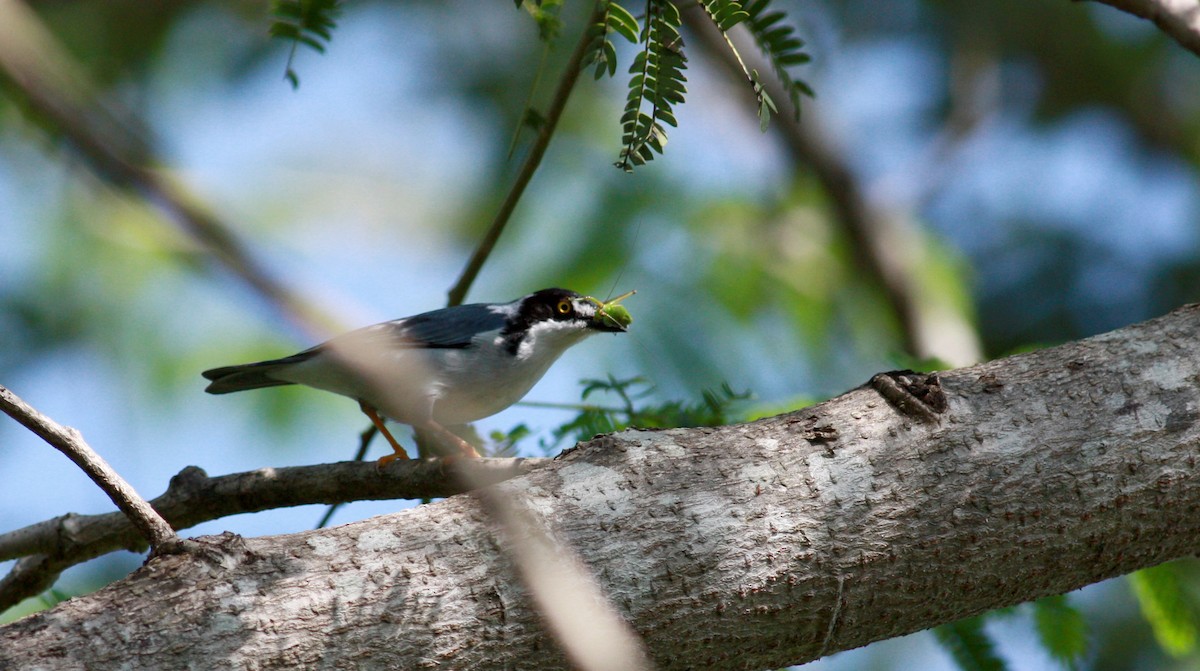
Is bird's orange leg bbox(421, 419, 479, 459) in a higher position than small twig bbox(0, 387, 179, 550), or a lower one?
higher

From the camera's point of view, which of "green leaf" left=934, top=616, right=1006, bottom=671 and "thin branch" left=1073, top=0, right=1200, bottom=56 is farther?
"thin branch" left=1073, top=0, right=1200, bottom=56

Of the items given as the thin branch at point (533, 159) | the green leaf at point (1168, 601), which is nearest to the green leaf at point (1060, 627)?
the green leaf at point (1168, 601)

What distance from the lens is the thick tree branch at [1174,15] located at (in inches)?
174

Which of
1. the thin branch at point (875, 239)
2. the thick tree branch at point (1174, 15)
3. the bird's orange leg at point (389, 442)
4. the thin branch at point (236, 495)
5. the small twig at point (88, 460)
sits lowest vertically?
the small twig at point (88, 460)

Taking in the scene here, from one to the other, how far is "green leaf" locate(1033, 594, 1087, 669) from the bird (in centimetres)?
273

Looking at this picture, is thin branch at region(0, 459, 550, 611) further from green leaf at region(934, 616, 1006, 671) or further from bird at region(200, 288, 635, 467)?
green leaf at region(934, 616, 1006, 671)

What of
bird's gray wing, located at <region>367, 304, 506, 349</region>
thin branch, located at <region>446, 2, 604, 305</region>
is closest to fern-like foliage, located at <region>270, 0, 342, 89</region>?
thin branch, located at <region>446, 2, 604, 305</region>

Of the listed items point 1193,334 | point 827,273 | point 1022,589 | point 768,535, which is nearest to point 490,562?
point 768,535

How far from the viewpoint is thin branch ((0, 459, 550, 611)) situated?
3.91 m

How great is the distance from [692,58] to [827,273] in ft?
10.7

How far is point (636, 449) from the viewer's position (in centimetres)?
333

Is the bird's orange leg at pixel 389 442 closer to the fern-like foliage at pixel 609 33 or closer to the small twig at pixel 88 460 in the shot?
the small twig at pixel 88 460

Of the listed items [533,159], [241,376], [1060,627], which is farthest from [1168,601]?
[241,376]

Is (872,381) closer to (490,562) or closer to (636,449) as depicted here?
(636,449)
